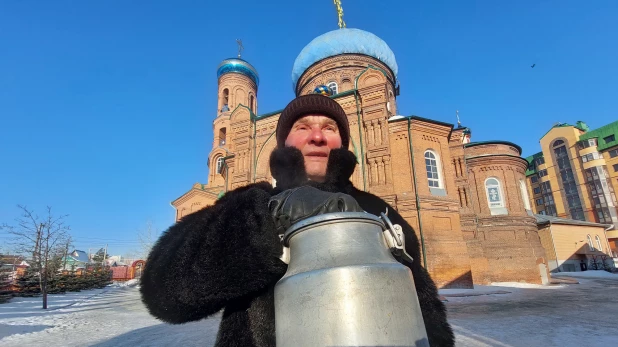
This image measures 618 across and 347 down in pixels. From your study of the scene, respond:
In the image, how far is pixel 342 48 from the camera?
901 inches

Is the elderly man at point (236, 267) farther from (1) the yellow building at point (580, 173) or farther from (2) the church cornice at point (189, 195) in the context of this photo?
(1) the yellow building at point (580, 173)

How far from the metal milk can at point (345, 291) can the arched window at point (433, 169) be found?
1618 cm

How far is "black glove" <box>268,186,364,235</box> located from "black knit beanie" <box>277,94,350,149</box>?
1.09 m

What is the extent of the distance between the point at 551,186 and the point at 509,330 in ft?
190

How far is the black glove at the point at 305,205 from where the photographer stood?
3.14 ft

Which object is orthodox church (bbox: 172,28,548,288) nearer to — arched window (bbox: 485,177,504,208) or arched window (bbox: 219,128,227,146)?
arched window (bbox: 485,177,504,208)

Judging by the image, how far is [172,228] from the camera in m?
1.44

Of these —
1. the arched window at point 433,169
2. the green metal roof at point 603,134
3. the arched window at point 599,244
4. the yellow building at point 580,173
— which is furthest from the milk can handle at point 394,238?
the green metal roof at point 603,134

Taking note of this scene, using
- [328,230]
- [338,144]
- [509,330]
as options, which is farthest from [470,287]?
[328,230]

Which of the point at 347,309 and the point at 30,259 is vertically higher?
the point at 30,259

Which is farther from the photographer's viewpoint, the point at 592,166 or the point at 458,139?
the point at 592,166

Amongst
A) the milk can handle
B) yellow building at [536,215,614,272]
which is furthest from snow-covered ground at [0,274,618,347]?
yellow building at [536,215,614,272]

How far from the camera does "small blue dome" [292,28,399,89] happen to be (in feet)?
75.4

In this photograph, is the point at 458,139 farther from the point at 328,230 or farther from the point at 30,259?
the point at 30,259
